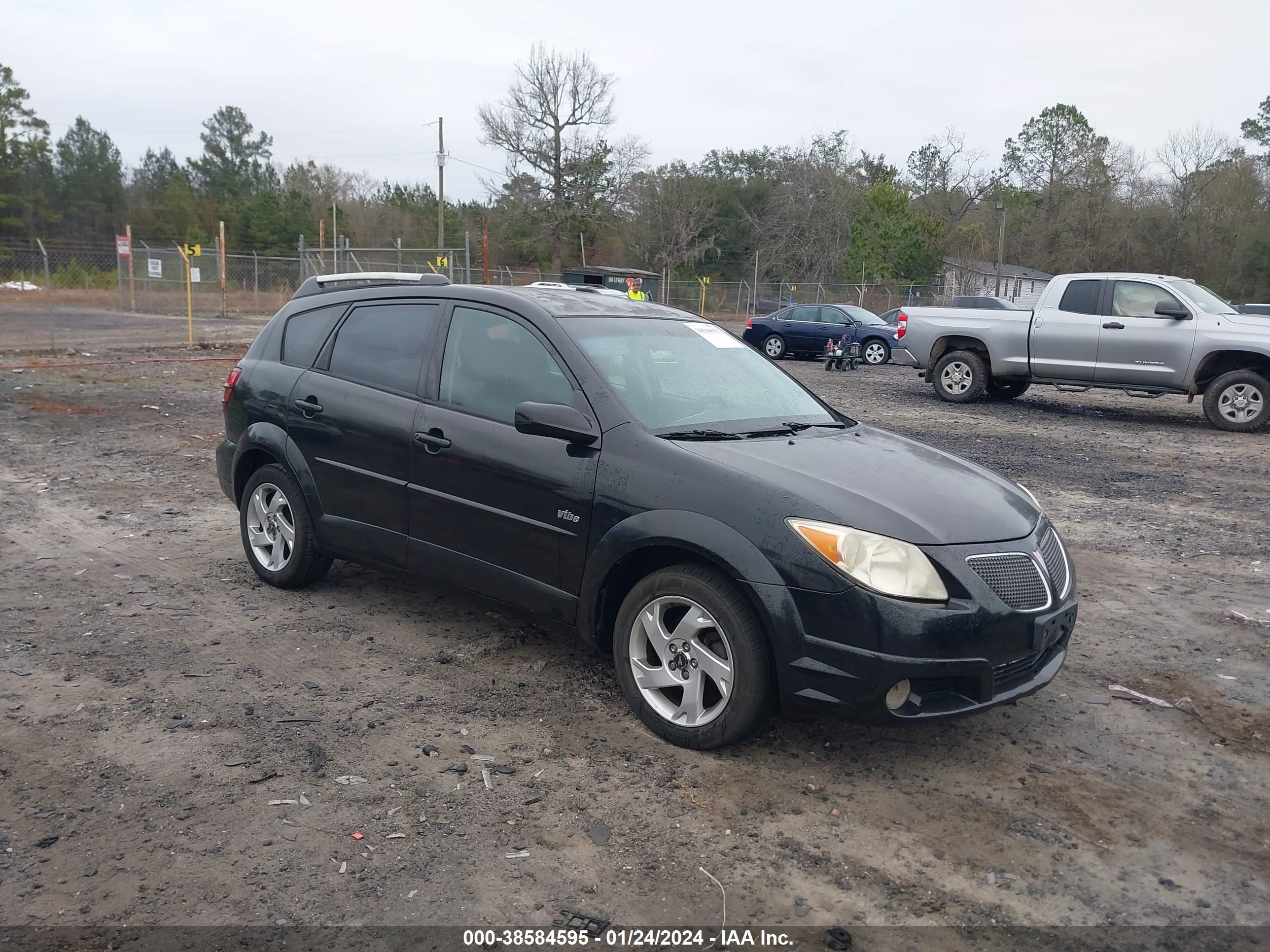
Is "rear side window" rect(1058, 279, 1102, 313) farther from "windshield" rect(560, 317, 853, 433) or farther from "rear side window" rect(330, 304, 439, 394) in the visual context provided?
"rear side window" rect(330, 304, 439, 394)

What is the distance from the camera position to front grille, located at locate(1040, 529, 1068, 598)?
3771 millimetres

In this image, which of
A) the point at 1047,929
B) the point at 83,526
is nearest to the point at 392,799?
the point at 1047,929

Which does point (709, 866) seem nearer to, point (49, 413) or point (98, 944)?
point (98, 944)

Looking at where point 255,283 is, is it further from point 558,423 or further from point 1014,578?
point 1014,578

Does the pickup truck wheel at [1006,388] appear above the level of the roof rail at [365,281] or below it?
below

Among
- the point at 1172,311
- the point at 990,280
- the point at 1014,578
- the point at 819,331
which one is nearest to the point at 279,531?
the point at 1014,578

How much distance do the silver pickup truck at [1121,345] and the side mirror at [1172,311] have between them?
0.01 meters

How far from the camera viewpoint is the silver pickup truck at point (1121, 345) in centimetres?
1263

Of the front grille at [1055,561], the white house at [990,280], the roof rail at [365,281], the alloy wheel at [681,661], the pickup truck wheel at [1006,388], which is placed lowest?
the alloy wheel at [681,661]

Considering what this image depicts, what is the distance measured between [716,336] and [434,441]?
5.11 feet

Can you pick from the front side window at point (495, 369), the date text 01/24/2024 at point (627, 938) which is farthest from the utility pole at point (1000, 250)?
the date text 01/24/2024 at point (627, 938)

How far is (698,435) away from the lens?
4.06 m

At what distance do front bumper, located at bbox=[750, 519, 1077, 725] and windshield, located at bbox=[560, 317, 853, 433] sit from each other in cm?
104

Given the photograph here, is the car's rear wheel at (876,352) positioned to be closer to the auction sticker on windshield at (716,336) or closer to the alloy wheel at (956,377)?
the alloy wheel at (956,377)
